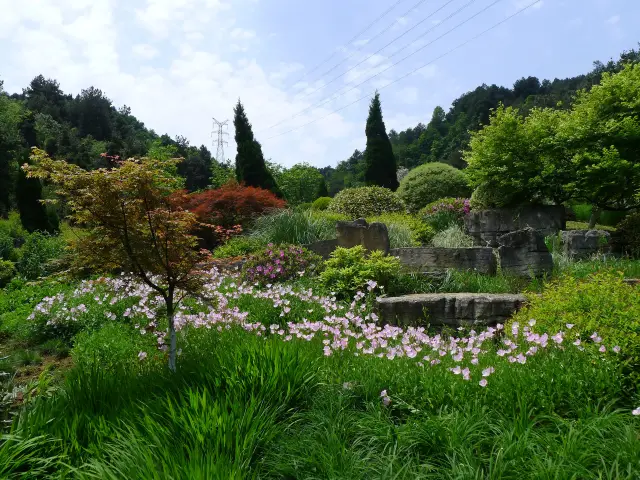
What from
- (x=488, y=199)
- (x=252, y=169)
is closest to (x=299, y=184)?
(x=252, y=169)

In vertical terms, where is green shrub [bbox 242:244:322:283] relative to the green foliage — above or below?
below

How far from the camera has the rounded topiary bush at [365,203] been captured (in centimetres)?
1473

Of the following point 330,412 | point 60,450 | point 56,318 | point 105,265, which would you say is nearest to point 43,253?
point 56,318

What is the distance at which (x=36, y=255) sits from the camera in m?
11.7

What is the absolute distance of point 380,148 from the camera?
27875 millimetres

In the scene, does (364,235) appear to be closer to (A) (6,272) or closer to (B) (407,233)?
(B) (407,233)

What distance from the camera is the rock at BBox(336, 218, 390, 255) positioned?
27.7ft

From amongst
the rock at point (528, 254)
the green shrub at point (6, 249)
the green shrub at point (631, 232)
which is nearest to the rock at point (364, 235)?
the rock at point (528, 254)

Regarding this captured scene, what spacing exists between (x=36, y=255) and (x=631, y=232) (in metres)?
14.1

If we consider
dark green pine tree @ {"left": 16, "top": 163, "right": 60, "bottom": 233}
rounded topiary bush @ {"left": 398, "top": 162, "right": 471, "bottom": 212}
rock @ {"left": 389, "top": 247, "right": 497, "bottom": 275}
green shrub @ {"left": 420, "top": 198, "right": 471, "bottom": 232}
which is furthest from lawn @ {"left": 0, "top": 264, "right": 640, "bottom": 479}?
dark green pine tree @ {"left": 16, "top": 163, "right": 60, "bottom": 233}

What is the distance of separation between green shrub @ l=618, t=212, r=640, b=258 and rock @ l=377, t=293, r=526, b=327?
5396mm

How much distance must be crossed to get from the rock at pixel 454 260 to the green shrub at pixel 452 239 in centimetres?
310

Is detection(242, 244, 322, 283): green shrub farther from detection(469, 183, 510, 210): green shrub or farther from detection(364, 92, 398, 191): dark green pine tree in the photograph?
detection(364, 92, 398, 191): dark green pine tree

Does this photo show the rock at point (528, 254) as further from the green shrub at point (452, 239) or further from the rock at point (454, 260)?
the green shrub at point (452, 239)
